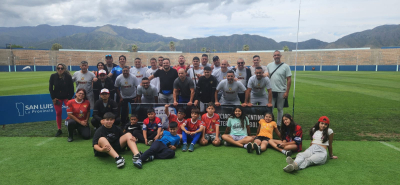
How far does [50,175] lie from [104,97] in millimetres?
2419

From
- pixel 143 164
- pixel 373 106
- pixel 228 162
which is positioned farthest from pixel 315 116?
pixel 143 164

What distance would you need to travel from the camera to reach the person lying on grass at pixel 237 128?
544 cm

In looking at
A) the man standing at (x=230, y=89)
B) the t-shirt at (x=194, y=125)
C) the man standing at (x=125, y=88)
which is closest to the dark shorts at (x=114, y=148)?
the t-shirt at (x=194, y=125)

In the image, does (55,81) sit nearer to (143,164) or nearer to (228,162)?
(143,164)

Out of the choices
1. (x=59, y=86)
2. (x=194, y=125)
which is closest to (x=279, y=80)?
(x=194, y=125)

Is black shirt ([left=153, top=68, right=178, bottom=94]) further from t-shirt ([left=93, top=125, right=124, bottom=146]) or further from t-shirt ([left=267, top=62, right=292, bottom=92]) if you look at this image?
t-shirt ([left=267, top=62, right=292, bottom=92])

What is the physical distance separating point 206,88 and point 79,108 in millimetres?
3391

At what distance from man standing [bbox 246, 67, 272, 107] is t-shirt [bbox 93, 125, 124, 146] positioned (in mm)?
3322

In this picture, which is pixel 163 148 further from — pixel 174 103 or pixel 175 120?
pixel 174 103

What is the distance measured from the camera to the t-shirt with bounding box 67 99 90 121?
5.98 metres

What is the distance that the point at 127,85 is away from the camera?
6.83 m

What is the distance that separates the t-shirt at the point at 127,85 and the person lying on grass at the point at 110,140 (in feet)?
7.19

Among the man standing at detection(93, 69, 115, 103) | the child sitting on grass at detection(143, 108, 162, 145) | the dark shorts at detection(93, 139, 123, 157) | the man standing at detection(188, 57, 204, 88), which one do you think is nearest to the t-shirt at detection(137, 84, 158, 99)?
the man standing at detection(93, 69, 115, 103)

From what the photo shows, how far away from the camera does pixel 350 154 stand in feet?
15.7
